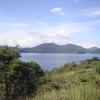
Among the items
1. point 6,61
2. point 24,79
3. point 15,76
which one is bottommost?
point 24,79

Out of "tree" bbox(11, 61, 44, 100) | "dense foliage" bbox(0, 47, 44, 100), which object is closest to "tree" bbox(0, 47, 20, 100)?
"dense foliage" bbox(0, 47, 44, 100)

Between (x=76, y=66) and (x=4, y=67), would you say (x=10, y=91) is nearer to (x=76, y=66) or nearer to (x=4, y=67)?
(x=4, y=67)

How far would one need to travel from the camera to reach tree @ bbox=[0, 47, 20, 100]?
43.2ft

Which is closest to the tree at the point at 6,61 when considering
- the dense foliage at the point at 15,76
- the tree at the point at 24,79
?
the dense foliage at the point at 15,76

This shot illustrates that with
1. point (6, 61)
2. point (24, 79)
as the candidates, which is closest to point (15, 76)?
point (24, 79)

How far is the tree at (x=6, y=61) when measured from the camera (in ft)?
43.2

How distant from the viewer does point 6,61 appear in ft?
44.1

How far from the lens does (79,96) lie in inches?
280

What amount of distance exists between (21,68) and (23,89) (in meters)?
0.94

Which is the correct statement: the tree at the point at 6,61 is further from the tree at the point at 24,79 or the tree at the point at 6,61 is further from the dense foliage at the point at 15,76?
the tree at the point at 24,79

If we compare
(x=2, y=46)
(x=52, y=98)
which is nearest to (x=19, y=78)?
(x=2, y=46)

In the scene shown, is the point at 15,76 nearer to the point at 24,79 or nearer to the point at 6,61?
the point at 24,79

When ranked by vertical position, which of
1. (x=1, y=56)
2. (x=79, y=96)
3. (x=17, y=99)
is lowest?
(x=17, y=99)

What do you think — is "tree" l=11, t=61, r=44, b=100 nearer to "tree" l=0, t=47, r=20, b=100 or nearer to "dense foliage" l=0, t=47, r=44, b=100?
"dense foliage" l=0, t=47, r=44, b=100
